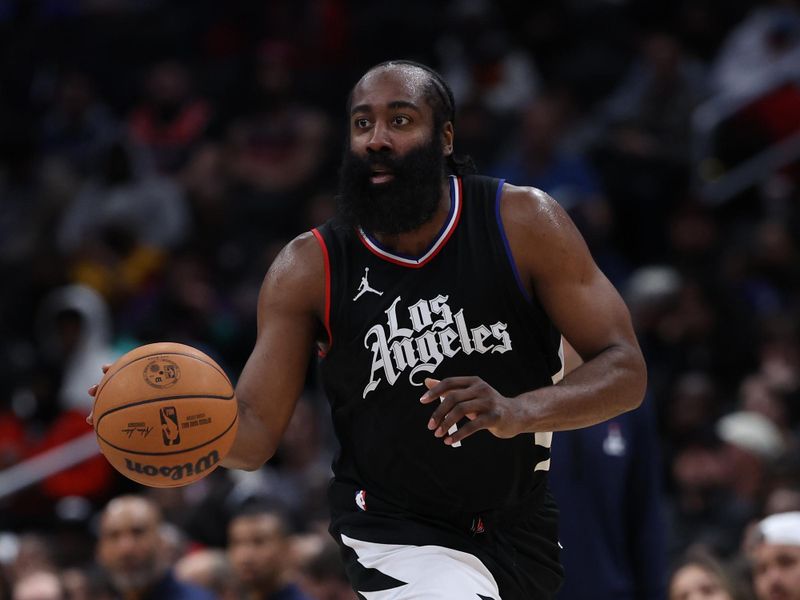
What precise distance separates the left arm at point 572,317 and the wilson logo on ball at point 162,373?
758mm

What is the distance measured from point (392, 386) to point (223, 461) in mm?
575

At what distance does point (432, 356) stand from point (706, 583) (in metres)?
2.50

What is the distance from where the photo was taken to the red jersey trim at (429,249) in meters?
4.51

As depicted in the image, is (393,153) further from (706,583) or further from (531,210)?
(706,583)

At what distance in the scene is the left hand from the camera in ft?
12.3

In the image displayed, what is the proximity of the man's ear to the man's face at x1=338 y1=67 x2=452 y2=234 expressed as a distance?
0.27 ft

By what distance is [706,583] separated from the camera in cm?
623

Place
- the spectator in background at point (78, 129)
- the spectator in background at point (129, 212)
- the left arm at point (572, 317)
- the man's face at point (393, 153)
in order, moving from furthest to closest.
Answer: the spectator in background at point (78, 129) < the spectator in background at point (129, 212) < the man's face at point (393, 153) < the left arm at point (572, 317)

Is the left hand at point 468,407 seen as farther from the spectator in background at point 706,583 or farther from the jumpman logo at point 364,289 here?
the spectator in background at point 706,583

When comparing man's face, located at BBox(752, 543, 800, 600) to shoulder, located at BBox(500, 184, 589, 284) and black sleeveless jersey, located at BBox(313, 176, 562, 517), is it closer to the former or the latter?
black sleeveless jersey, located at BBox(313, 176, 562, 517)

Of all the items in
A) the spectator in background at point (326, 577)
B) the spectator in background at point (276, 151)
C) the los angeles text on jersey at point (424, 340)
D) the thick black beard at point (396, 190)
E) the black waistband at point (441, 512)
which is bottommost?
the spectator in background at point (326, 577)

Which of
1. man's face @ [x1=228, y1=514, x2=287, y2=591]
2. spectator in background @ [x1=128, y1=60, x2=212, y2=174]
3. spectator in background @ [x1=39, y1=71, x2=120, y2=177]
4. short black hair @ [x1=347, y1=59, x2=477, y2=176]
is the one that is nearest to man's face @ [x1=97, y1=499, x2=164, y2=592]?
man's face @ [x1=228, y1=514, x2=287, y2=591]

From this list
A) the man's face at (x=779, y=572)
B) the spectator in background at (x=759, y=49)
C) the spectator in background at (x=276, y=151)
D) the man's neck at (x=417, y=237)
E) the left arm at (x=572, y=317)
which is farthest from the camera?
the spectator in background at (x=276, y=151)

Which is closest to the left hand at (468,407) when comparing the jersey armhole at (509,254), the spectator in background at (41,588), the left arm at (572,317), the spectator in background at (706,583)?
the left arm at (572,317)
